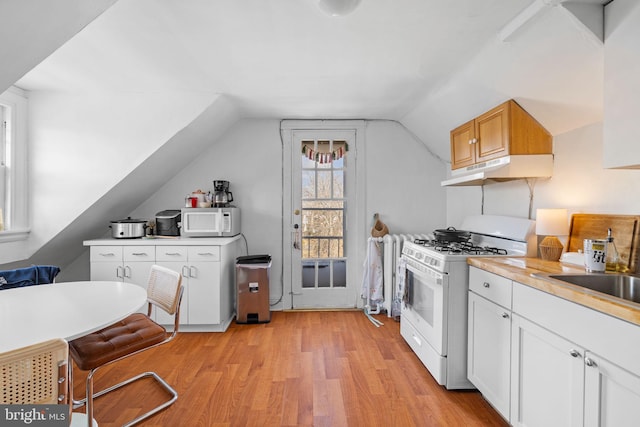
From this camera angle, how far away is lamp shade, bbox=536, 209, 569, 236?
212cm

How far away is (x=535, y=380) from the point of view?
1.57m

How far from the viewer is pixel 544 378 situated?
1506 mm

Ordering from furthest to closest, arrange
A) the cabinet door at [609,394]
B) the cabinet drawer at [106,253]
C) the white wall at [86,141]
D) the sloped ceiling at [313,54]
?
the cabinet drawer at [106,253], the white wall at [86,141], the sloped ceiling at [313,54], the cabinet door at [609,394]

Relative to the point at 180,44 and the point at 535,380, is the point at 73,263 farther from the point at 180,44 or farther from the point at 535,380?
the point at 535,380

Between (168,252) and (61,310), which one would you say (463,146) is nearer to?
(168,252)

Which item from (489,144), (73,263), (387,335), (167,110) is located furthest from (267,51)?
(73,263)

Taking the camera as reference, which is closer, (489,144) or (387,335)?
(489,144)

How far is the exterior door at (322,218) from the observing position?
156 inches

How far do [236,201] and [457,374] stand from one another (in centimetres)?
285

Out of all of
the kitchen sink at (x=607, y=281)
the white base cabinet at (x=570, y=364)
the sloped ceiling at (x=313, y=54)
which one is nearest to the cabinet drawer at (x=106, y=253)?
the sloped ceiling at (x=313, y=54)

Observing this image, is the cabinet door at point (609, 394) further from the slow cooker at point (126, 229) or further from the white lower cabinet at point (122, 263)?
the slow cooker at point (126, 229)

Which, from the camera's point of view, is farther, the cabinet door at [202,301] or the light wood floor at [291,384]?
the cabinet door at [202,301]

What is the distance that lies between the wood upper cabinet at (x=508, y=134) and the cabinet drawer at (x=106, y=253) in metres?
3.39

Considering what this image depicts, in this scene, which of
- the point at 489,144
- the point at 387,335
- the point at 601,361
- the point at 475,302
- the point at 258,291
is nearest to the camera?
the point at 601,361
